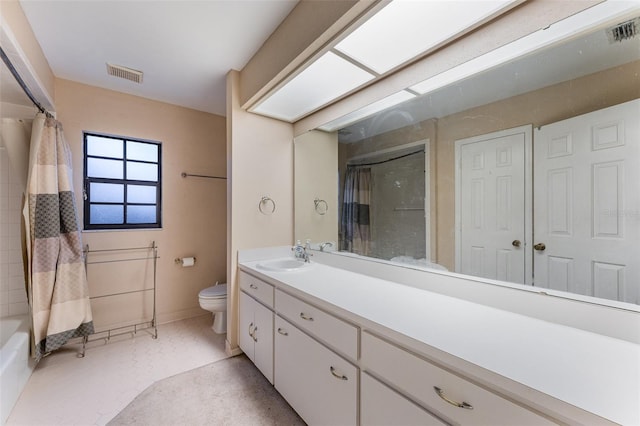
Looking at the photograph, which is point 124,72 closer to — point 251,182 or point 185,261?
point 251,182

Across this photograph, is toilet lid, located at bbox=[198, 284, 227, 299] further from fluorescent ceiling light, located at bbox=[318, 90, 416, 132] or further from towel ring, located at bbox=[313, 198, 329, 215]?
fluorescent ceiling light, located at bbox=[318, 90, 416, 132]

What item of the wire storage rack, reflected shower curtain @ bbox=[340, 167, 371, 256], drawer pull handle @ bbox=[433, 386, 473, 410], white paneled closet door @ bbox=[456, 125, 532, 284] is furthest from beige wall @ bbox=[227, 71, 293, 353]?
drawer pull handle @ bbox=[433, 386, 473, 410]

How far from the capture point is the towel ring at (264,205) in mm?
2316

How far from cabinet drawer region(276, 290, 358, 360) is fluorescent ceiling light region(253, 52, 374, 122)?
146 cm

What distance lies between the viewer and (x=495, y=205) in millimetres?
1304

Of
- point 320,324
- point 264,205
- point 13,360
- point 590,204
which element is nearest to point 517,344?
point 590,204

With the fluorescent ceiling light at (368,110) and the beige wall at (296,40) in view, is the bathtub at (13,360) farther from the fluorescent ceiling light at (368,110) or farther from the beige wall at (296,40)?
the fluorescent ceiling light at (368,110)

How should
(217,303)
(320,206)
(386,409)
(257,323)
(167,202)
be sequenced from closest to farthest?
1. (386,409)
2. (257,323)
3. (320,206)
4. (217,303)
5. (167,202)

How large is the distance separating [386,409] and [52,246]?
106 inches

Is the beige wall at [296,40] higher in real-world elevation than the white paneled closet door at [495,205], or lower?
higher

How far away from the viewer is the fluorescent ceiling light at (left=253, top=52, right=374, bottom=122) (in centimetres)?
159

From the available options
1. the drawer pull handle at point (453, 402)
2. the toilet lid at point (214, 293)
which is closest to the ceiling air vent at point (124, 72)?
the toilet lid at point (214, 293)

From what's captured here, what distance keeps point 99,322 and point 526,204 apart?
366cm

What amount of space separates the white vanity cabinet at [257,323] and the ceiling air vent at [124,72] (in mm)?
2048
